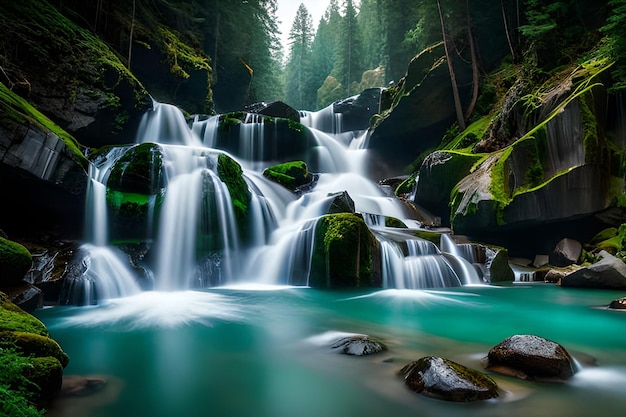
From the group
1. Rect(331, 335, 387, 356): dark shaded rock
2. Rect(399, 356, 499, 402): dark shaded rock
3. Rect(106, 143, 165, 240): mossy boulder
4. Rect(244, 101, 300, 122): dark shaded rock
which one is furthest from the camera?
Rect(244, 101, 300, 122): dark shaded rock

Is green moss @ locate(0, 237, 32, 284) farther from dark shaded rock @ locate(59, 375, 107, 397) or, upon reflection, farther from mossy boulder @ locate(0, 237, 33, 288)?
dark shaded rock @ locate(59, 375, 107, 397)

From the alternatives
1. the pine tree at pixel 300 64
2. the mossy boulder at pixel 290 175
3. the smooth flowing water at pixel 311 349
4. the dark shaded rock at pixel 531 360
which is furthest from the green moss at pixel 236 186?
the pine tree at pixel 300 64

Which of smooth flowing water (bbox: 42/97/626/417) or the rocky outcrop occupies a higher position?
the rocky outcrop

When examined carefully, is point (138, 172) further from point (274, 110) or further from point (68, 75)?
point (274, 110)

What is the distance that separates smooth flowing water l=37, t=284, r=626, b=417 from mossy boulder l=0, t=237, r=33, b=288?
3.21 ft

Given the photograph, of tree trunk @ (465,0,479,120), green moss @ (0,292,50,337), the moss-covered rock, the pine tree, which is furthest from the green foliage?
the pine tree

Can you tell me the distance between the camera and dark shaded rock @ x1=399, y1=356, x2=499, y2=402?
3008 mm

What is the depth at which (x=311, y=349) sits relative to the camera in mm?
4699

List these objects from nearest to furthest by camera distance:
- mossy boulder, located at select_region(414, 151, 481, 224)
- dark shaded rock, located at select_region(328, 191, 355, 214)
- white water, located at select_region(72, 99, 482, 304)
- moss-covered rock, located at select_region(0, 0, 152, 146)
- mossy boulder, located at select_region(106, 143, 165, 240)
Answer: white water, located at select_region(72, 99, 482, 304), mossy boulder, located at select_region(106, 143, 165, 240), moss-covered rock, located at select_region(0, 0, 152, 146), dark shaded rock, located at select_region(328, 191, 355, 214), mossy boulder, located at select_region(414, 151, 481, 224)

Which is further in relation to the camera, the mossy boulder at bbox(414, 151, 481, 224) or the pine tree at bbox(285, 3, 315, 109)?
the pine tree at bbox(285, 3, 315, 109)

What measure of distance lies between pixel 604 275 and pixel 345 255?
19.3 ft

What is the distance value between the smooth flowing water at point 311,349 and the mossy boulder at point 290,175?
8343 millimetres

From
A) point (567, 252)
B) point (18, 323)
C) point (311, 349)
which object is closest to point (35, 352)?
point (18, 323)

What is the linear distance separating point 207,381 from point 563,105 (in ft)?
39.7
